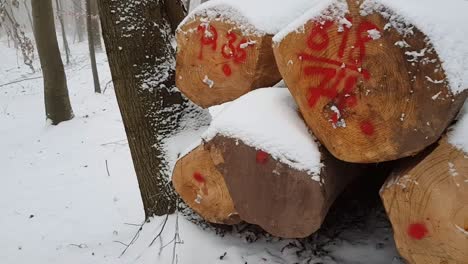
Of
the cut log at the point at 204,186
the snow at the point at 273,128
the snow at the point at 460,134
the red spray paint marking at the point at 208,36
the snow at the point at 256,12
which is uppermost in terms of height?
the snow at the point at 256,12

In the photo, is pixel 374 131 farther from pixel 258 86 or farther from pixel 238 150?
pixel 258 86

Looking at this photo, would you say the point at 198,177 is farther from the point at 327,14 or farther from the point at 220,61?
the point at 327,14

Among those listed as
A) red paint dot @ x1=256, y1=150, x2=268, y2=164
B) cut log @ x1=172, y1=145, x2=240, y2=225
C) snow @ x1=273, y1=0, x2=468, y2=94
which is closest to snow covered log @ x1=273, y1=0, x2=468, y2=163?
snow @ x1=273, y1=0, x2=468, y2=94

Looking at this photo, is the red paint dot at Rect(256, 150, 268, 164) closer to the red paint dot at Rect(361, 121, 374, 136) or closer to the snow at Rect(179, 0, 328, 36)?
the red paint dot at Rect(361, 121, 374, 136)

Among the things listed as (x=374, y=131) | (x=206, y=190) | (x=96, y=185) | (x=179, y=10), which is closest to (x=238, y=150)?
(x=206, y=190)

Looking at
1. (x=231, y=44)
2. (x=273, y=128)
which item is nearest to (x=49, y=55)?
(x=231, y=44)

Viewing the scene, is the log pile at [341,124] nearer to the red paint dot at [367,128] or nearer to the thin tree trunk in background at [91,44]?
the red paint dot at [367,128]

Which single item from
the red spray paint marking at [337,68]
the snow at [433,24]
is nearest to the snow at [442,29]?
the snow at [433,24]
